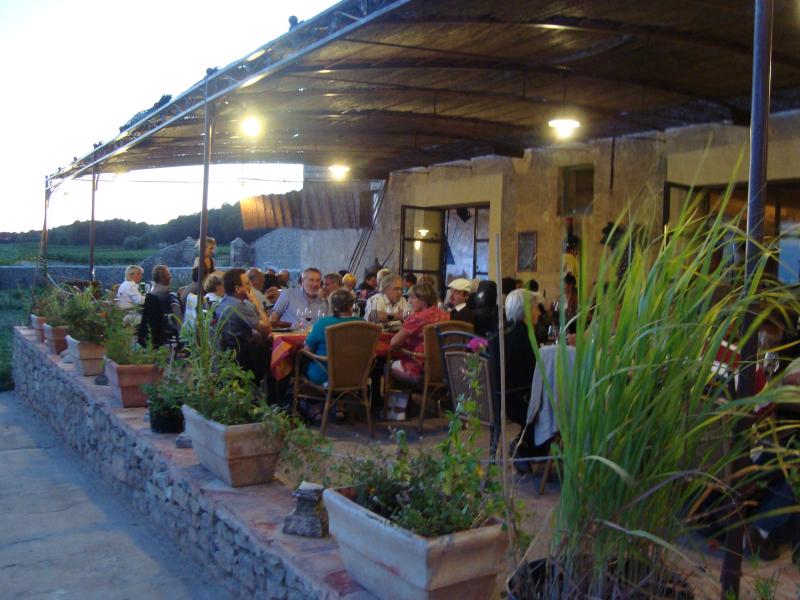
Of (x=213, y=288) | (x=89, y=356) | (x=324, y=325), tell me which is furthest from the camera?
(x=89, y=356)

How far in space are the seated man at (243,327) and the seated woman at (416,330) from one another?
0.97 meters

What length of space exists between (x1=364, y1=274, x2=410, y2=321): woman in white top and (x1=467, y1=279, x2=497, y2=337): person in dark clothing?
113 cm

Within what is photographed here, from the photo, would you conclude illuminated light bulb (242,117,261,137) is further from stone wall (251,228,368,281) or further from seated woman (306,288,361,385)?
stone wall (251,228,368,281)

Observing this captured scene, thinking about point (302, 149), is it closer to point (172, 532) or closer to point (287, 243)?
point (172, 532)

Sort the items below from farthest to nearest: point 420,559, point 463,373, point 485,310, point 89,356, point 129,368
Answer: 1. point 89,356
2. point 485,310
3. point 129,368
4. point 463,373
5. point 420,559

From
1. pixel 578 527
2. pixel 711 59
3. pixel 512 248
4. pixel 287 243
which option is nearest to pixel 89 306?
pixel 512 248

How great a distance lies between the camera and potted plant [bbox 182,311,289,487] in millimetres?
3742

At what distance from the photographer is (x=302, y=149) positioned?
36.6ft

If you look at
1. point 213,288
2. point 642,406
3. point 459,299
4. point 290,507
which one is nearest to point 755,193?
point 642,406

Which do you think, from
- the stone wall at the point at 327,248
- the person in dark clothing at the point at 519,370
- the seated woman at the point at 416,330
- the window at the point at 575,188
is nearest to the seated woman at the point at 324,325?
the seated woman at the point at 416,330

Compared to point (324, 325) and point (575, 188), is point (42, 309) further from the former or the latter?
point (575, 188)

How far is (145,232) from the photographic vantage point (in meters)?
35.1

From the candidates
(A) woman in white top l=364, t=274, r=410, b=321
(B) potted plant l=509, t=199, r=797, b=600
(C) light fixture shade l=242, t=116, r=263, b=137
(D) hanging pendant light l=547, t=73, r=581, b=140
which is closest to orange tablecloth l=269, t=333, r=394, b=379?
(A) woman in white top l=364, t=274, r=410, b=321

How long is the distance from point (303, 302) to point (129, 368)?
5.66 ft
